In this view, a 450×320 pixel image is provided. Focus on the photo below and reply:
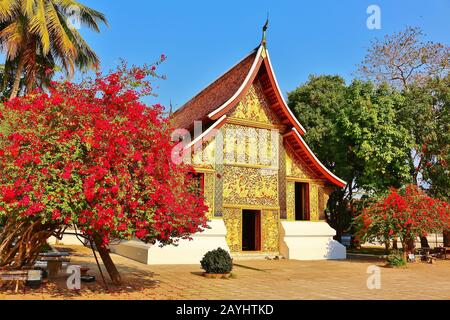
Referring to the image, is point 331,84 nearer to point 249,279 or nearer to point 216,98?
point 216,98

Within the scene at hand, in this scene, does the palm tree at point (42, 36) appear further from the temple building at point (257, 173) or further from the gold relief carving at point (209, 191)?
the gold relief carving at point (209, 191)

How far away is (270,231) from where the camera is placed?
17.2 metres

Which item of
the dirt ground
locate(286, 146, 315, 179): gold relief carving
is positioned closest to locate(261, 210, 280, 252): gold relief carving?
locate(286, 146, 315, 179): gold relief carving

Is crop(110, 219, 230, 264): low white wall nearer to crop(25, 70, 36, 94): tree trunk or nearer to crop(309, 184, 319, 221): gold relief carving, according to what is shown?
crop(309, 184, 319, 221): gold relief carving

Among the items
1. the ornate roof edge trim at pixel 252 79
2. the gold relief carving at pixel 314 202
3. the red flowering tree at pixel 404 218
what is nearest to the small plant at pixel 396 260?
the red flowering tree at pixel 404 218

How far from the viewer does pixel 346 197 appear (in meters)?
26.6

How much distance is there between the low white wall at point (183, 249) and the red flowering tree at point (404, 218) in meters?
5.59

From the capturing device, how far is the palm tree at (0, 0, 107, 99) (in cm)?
1650

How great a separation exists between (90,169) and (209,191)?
8.92 meters

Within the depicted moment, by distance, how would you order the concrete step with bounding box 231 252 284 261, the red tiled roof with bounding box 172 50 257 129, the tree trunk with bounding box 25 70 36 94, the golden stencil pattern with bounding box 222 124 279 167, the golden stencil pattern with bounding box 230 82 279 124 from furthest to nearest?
the red tiled roof with bounding box 172 50 257 129 → the tree trunk with bounding box 25 70 36 94 → the golden stencil pattern with bounding box 230 82 279 124 → the golden stencil pattern with bounding box 222 124 279 167 → the concrete step with bounding box 231 252 284 261

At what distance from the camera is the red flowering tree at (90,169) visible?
7.24 metres

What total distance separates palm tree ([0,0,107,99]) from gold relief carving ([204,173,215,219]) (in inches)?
310

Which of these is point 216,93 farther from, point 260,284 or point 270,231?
point 260,284
